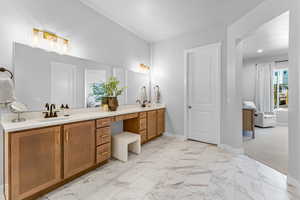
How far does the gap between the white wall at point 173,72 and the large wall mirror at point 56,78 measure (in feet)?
5.01

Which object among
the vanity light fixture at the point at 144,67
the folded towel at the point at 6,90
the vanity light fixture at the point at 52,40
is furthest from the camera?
the vanity light fixture at the point at 144,67

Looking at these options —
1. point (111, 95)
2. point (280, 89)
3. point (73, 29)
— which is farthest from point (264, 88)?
point (73, 29)

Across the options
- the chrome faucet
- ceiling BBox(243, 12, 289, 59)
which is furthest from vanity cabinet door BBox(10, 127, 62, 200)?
ceiling BBox(243, 12, 289, 59)

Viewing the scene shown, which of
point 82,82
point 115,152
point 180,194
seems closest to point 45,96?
point 82,82

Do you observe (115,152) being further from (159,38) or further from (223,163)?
(159,38)

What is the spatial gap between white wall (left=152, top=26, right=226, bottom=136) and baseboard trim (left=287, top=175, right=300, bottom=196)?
7.14 feet

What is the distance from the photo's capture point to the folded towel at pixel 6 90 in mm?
1579

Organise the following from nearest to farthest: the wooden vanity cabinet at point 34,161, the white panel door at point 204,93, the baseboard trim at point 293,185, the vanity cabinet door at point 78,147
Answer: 1. the wooden vanity cabinet at point 34,161
2. the baseboard trim at point 293,185
3. the vanity cabinet door at point 78,147
4. the white panel door at point 204,93

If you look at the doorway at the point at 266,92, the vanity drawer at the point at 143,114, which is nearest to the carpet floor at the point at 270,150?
the doorway at the point at 266,92

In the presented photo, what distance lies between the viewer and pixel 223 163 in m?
2.45

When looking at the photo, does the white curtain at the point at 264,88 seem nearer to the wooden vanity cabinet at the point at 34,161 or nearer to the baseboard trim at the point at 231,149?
the baseboard trim at the point at 231,149

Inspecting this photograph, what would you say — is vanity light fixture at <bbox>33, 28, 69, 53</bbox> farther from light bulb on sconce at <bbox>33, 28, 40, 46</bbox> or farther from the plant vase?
the plant vase

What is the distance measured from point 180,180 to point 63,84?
2.23 metres

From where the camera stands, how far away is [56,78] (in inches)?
84.3
